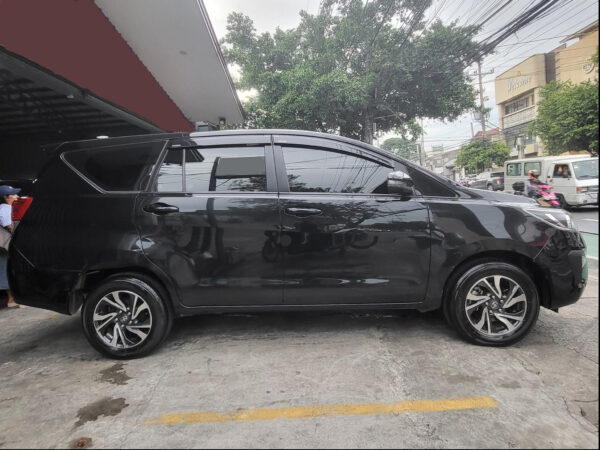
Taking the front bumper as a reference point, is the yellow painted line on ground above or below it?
below

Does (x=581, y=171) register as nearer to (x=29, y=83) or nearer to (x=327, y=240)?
(x=327, y=240)

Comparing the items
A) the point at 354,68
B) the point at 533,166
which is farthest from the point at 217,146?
the point at 354,68

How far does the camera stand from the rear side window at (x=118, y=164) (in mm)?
3025

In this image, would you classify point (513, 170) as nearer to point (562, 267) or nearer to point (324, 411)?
point (562, 267)

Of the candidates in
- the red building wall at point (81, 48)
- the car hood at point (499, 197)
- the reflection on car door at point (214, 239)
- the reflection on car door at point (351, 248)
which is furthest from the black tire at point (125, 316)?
the red building wall at point (81, 48)

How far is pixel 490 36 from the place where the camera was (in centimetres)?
1008

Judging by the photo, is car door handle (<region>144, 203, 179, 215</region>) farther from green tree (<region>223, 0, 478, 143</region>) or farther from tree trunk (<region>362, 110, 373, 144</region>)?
tree trunk (<region>362, 110, 373, 144</region>)

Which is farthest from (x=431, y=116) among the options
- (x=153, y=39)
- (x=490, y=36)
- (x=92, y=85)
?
(x=92, y=85)

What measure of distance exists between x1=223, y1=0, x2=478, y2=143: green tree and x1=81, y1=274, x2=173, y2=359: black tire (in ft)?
53.5

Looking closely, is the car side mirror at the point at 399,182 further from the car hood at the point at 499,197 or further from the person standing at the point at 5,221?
the person standing at the point at 5,221

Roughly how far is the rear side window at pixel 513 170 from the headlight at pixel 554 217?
595 inches

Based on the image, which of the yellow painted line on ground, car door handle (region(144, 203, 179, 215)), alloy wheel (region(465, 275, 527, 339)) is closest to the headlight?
alloy wheel (region(465, 275, 527, 339))

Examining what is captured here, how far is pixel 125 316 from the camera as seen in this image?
295 cm

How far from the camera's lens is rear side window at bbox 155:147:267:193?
2.99m
